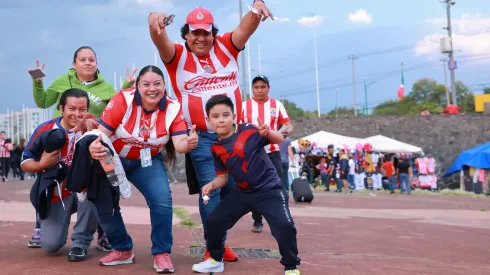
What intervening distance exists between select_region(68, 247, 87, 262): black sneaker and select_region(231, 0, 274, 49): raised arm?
7.41 ft

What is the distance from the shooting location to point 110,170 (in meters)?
4.62

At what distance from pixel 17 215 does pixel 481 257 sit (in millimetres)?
6593

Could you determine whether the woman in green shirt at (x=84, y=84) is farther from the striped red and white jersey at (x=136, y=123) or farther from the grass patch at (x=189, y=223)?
the grass patch at (x=189, y=223)

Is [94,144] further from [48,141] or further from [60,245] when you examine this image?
[60,245]

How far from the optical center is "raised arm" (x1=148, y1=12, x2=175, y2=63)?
475 cm

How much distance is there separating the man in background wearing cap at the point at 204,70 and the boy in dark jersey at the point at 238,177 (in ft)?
1.16

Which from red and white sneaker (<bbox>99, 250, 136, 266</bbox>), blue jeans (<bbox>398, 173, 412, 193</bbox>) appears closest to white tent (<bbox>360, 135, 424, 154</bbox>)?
blue jeans (<bbox>398, 173, 412, 193</bbox>)

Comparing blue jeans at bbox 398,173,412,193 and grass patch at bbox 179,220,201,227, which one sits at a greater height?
grass patch at bbox 179,220,201,227

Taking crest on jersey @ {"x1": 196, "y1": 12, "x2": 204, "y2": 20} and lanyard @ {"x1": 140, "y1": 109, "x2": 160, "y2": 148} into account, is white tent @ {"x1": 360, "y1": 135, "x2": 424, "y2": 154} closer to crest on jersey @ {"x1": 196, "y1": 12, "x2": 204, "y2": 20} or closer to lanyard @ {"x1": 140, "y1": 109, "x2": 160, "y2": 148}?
crest on jersey @ {"x1": 196, "y1": 12, "x2": 204, "y2": 20}

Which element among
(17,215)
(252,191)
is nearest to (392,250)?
Answer: (252,191)

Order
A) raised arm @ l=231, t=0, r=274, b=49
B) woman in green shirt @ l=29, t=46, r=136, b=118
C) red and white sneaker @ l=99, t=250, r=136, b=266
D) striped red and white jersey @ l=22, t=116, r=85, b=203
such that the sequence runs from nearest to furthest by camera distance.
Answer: red and white sneaker @ l=99, t=250, r=136, b=266
raised arm @ l=231, t=0, r=274, b=49
striped red and white jersey @ l=22, t=116, r=85, b=203
woman in green shirt @ l=29, t=46, r=136, b=118

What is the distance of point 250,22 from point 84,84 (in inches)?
79.3

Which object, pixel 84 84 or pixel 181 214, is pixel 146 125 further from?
pixel 181 214

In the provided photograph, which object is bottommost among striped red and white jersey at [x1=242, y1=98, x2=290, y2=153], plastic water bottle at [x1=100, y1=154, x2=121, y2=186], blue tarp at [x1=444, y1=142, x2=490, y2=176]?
blue tarp at [x1=444, y1=142, x2=490, y2=176]
